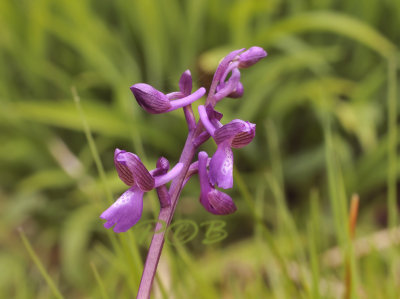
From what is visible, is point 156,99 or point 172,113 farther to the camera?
point 172,113

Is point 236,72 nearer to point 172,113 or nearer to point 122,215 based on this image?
point 122,215

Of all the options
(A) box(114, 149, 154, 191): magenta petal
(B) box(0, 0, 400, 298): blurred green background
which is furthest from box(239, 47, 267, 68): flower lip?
(B) box(0, 0, 400, 298): blurred green background

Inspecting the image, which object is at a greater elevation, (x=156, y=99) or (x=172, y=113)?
(x=156, y=99)

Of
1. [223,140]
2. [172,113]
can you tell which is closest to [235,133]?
[223,140]

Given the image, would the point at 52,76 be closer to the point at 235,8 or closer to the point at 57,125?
the point at 57,125

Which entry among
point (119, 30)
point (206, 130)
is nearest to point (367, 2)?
point (119, 30)

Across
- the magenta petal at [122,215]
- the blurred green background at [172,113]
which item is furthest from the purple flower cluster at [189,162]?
the blurred green background at [172,113]
